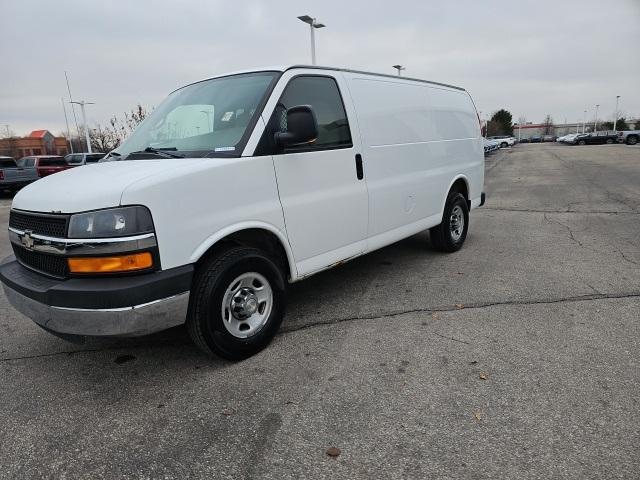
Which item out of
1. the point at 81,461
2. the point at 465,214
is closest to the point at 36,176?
the point at 465,214

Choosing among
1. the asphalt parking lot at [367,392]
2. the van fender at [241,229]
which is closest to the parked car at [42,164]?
the asphalt parking lot at [367,392]

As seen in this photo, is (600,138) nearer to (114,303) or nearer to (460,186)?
(460,186)

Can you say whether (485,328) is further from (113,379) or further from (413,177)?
(113,379)

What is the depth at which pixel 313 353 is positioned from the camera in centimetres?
358

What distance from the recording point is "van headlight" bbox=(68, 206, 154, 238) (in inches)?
108

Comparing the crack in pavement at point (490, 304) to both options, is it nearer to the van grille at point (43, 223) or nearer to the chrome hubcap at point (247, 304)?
the chrome hubcap at point (247, 304)

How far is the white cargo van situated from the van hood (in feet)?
0.04

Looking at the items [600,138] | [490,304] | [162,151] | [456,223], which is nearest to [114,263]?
[162,151]

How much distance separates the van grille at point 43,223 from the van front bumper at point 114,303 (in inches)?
12.1

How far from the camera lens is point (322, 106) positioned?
4.05 m

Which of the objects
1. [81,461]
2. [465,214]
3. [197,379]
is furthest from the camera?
[465,214]

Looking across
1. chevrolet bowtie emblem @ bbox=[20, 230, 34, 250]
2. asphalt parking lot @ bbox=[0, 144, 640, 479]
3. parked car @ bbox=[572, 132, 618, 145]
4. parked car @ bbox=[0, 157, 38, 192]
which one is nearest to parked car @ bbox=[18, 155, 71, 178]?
parked car @ bbox=[0, 157, 38, 192]

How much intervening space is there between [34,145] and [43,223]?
256 feet

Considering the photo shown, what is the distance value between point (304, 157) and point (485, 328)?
79.5 inches
